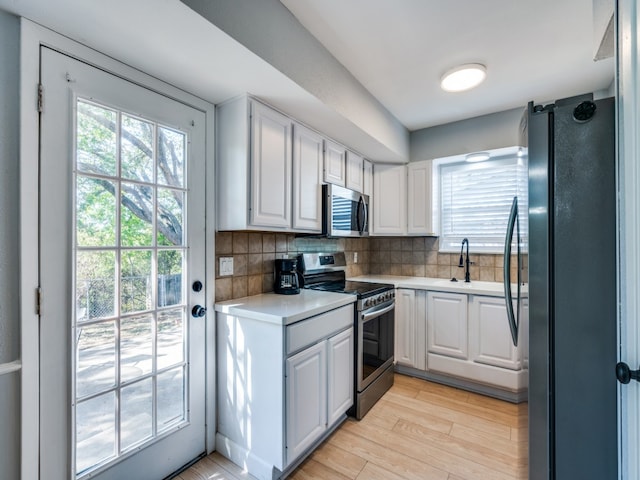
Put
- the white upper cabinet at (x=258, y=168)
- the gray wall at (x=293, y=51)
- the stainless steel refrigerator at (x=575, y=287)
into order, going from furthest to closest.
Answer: the white upper cabinet at (x=258, y=168) < the gray wall at (x=293, y=51) < the stainless steel refrigerator at (x=575, y=287)

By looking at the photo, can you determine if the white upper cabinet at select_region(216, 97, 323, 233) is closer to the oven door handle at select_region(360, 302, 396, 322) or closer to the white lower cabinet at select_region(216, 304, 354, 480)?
the white lower cabinet at select_region(216, 304, 354, 480)

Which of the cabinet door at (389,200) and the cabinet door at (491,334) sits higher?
the cabinet door at (389,200)

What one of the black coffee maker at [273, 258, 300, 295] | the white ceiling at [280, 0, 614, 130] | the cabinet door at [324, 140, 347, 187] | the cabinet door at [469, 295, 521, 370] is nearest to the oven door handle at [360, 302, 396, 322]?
the black coffee maker at [273, 258, 300, 295]

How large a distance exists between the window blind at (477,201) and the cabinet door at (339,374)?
177cm

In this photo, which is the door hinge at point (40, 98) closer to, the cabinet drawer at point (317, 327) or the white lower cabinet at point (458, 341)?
the cabinet drawer at point (317, 327)

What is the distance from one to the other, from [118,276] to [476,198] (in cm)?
315

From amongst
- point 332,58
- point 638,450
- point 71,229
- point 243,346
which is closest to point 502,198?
point 332,58

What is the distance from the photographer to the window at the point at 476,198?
2.91 meters

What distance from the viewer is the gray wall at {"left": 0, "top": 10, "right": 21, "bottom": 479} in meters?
1.11

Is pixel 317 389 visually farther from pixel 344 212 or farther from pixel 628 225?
pixel 628 225

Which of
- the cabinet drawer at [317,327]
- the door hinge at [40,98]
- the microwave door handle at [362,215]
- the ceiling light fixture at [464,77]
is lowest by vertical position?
the cabinet drawer at [317,327]

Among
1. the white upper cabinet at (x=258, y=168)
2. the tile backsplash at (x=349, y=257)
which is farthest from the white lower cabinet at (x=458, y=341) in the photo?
the white upper cabinet at (x=258, y=168)

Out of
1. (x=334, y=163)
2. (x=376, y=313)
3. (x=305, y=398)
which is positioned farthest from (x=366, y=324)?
(x=334, y=163)

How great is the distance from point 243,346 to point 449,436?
1508 mm
